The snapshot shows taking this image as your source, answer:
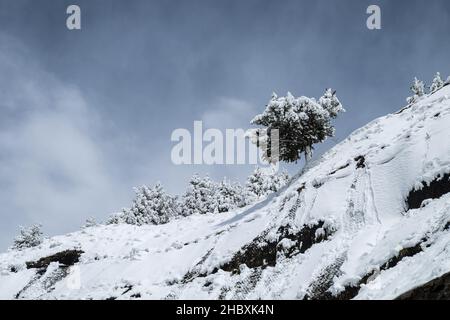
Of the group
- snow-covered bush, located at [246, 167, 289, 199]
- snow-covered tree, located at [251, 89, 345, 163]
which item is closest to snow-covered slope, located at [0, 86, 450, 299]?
snow-covered tree, located at [251, 89, 345, 163]

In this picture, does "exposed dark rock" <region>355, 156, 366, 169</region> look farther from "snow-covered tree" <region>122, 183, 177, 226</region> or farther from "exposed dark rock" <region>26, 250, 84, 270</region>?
"snow-covered tree" <region>122, 183, 177, 226</region>

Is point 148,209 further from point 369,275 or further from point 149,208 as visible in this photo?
point 369,275

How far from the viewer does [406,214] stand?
12180 mm

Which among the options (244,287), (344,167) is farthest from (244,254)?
(344,167)

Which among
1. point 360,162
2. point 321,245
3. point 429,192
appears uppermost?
point 360,162

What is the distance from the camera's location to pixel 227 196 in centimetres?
5094

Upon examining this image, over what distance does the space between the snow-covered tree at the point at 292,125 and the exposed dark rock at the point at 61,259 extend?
1242cm

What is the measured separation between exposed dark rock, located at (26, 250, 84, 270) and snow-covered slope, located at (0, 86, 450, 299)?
0.24 ft

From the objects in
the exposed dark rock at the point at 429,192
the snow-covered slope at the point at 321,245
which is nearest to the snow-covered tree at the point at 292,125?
the snow-covered slope at the point at 321,245

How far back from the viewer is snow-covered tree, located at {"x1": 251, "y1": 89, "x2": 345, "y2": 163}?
24188mm

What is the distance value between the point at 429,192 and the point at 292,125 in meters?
12.7

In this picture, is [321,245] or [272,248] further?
[272,248]

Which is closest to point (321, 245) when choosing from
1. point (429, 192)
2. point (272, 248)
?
point (272, 248)

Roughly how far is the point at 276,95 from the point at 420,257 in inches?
643
